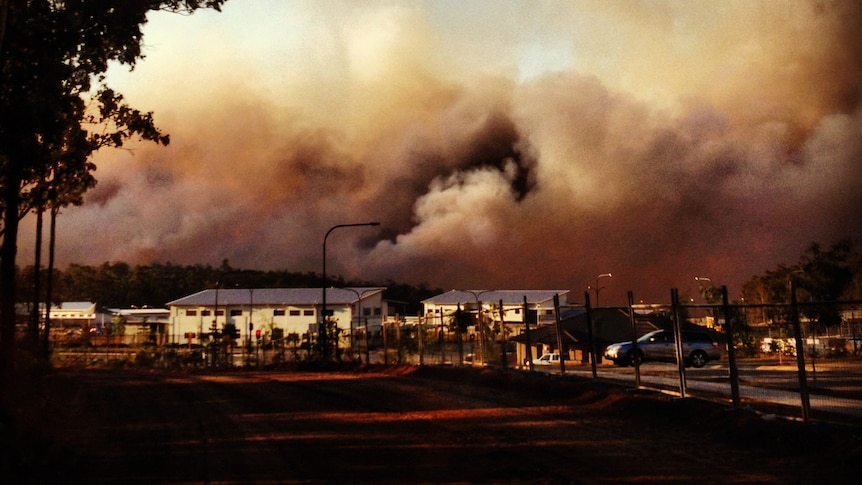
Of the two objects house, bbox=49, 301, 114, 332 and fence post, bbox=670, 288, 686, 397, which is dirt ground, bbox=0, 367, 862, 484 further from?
house, bbox=49, 301, 114, 332

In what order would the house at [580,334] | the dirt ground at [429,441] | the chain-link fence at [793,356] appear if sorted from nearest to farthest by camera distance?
the dirt ground at [429,441] → the chain-link fence at [793,356] → the house at [580,334]

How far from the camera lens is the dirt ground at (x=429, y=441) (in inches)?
422

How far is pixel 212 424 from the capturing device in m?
17.0

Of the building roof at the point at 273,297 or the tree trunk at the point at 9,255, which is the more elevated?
the building roof at the point at 273,297

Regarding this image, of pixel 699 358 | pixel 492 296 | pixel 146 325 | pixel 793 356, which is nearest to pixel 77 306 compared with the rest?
pixel 146 325

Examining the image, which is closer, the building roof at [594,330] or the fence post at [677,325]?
the fence post at [677,325]

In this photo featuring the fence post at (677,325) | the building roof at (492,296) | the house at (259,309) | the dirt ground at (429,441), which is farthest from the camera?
the building roof at (492,296)

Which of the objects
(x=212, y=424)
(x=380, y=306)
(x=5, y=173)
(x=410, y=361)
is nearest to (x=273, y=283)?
(x=380, y=306)

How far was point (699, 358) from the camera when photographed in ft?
101

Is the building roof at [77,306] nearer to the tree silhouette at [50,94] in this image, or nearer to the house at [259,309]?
the house at [259,309]

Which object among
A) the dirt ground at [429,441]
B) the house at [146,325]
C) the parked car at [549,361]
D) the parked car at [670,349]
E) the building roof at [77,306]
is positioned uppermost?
the building roof at [77,306]

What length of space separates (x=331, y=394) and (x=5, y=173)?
1243 cm

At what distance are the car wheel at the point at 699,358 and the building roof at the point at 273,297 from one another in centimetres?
6731

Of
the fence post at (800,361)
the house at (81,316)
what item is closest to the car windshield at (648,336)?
the fence post at (800,361)
